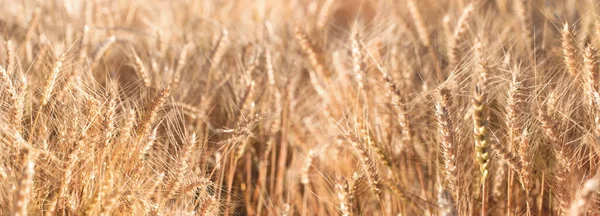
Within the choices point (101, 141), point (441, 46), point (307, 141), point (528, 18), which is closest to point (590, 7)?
point (528, 18)

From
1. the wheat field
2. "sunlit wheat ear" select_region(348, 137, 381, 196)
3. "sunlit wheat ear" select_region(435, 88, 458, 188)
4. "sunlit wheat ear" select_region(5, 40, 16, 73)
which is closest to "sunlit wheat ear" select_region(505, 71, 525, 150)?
the wheat field

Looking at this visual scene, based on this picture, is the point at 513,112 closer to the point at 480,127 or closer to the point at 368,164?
the point at 480,127

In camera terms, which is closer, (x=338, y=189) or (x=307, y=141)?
(x=338, y=189)

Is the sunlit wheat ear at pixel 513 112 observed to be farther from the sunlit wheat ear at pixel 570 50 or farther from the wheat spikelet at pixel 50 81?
the wheat spikelet at pixel 50 81

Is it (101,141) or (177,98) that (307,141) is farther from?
(101,141)

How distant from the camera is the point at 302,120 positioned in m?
2.22

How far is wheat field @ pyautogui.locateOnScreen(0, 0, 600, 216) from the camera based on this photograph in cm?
131

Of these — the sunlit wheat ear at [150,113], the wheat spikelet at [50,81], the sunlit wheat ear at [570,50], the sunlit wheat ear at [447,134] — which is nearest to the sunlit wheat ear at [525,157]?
the sunlit wheat ear at [447,134]

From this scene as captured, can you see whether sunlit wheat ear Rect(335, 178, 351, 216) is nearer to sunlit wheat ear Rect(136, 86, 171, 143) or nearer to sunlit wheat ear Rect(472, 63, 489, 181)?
sunlit wheat ear Rect(472, 63, 489, 181)

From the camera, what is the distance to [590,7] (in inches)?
72.7

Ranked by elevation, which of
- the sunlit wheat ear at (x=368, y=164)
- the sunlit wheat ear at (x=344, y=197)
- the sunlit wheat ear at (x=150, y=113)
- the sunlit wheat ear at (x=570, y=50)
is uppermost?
the sunlit wheat ear at (x=570, y=50)

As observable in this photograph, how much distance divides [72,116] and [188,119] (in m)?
0.75

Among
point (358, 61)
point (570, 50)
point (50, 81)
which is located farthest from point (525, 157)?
point (50, 81)

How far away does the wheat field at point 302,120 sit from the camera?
4.30ft
